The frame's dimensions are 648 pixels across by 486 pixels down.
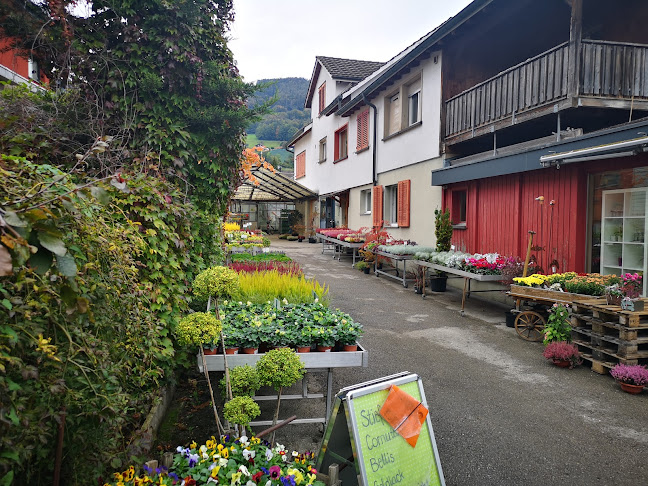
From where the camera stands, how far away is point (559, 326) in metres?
5.79

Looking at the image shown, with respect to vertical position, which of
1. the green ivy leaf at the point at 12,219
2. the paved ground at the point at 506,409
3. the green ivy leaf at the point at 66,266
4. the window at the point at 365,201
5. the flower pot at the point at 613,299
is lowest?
the paved ground at the point at 506,409

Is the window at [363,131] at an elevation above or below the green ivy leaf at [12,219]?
above

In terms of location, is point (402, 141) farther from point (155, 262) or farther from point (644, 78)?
point (155, 262)

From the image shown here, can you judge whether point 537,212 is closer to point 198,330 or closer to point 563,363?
point 563,363

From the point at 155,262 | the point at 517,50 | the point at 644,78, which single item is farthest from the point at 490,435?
the point at 517,50

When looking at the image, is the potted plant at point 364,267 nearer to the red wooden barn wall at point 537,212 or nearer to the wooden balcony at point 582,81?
the red wooden barn wall at point 537,212

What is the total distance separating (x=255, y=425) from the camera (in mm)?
3562

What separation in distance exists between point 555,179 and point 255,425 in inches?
272

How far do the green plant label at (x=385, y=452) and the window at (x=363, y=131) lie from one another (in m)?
14.8

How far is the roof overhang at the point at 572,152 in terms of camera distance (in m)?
5.77

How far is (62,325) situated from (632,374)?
16.9 ft

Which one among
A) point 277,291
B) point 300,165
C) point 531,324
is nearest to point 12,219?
Result: point 277,291

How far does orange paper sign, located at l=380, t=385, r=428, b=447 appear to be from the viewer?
7.67ft

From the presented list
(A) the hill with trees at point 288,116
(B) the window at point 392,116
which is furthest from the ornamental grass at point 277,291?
(A) the hill with trees at point 288,116
